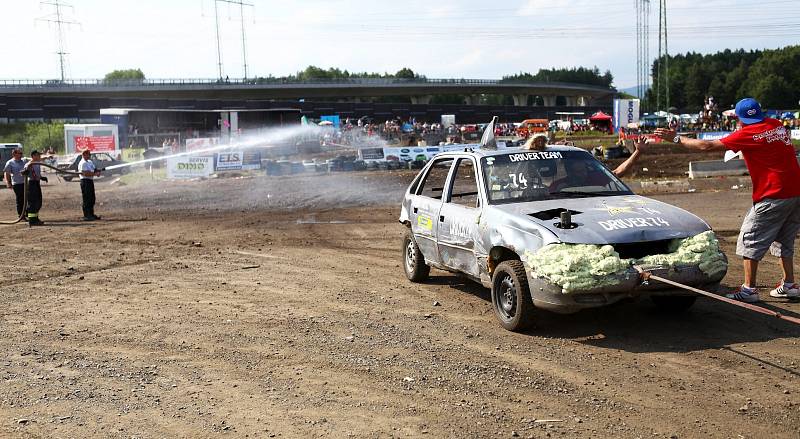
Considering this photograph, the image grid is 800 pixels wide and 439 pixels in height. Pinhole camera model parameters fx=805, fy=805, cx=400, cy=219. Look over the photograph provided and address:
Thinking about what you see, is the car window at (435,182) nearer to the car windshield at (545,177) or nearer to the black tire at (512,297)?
the car windshield at (545,177)

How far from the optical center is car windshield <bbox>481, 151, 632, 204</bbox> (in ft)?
26.3

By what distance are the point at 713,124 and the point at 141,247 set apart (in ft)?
195

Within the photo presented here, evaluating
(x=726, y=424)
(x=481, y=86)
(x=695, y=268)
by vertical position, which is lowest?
(x=726, y=424)

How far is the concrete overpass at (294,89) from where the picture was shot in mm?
96062

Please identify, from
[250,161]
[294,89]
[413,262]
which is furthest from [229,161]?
[294,89]

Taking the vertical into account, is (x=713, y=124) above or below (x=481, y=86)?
below

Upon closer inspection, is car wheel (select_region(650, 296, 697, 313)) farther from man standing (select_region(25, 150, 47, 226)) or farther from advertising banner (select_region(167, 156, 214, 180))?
advertising banner (select_region(167, 156, 214, 180))

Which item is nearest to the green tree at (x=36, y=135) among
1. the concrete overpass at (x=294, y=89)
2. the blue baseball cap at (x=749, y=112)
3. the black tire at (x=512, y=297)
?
the concrete overpass at (x=294, y=89)

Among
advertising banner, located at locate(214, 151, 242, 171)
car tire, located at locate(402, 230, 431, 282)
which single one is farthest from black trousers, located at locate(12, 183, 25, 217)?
advertising banner, located at locate(214, 151, 242, 171)

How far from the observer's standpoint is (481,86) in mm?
Answer: 141500

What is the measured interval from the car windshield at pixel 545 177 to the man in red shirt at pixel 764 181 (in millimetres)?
827

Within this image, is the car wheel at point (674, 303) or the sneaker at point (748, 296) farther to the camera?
the sneaker at point (748, 296)

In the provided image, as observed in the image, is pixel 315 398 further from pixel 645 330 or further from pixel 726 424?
pixel 645 330

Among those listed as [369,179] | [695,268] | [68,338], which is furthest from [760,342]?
[369,179]
